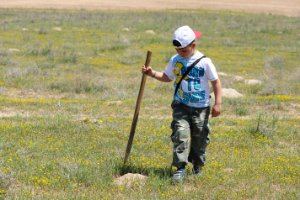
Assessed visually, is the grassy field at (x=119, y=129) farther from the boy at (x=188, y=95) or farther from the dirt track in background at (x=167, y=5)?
the dirt track in background at (x=167, y=5)

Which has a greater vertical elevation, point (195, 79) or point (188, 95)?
point (195, 79)

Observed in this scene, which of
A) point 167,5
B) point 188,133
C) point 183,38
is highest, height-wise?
point 183,38

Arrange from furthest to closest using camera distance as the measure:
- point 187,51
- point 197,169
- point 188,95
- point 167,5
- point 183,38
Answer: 1. point 167,5
2. point 197,169
3. point 188,95
4. point 187,51
5. point 183,38

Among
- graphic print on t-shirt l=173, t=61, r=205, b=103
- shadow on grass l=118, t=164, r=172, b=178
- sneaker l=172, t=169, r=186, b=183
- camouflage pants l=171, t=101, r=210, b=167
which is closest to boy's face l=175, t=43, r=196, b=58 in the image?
graphic print on t-shirt l=173, t=61, r=205, b=103

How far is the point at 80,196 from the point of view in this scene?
535cm

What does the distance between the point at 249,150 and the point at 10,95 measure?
7308 mm

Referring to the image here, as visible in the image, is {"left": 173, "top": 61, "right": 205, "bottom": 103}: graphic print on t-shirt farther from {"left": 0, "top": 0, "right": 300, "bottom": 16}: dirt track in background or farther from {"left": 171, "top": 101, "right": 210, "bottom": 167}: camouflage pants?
{"left": 0, "top": 0, "right": 300, "bottom": 16}: dirt track in background

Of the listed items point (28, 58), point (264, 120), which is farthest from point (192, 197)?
point (28, 58)

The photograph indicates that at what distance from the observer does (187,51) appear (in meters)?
5.95

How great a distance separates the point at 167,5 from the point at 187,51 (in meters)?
59.8

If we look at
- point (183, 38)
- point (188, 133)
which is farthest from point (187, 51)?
point (188, 133)

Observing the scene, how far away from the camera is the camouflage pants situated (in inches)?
235

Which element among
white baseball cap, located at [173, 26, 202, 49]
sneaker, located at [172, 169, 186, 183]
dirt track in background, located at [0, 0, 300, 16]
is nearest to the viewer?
white baseball cap, located at [173, 26, 202, 49]

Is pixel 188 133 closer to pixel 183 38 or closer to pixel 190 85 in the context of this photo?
pixel 190 85
